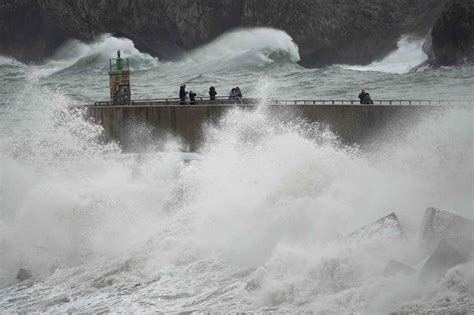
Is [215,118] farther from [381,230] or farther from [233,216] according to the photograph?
[381,230]

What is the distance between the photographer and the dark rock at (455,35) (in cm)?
3450

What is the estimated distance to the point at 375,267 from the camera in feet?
33.0

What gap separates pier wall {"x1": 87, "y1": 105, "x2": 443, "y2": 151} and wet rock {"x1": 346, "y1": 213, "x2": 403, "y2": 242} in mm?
3617

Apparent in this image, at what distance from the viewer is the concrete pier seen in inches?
569

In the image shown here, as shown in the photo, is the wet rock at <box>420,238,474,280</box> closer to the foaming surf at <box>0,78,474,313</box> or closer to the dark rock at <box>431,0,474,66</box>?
the foaming surf at <box>0,78,474,313</box>

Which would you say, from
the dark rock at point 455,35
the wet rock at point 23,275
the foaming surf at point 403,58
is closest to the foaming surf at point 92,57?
the foaming surf at point 403,58

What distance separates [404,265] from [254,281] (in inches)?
70.2

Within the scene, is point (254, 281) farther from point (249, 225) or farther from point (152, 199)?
point (152, 199)

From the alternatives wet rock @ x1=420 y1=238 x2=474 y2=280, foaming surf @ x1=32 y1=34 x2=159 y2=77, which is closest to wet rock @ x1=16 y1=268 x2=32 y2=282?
wet rock @ x1=420 y1=238 x2=474 y2=280

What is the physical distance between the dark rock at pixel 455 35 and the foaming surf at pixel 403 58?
9.92 ft

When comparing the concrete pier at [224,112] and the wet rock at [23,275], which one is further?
the concrete pier at [224,112]

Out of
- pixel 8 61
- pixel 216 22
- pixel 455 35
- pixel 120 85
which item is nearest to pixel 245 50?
pixel 216 22

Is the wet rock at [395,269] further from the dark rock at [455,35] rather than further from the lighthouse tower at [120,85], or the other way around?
the dark rock at [455,35]

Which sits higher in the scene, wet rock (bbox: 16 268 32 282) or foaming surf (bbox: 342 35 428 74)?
foaming surf (bbox: 342 35 428 74)
